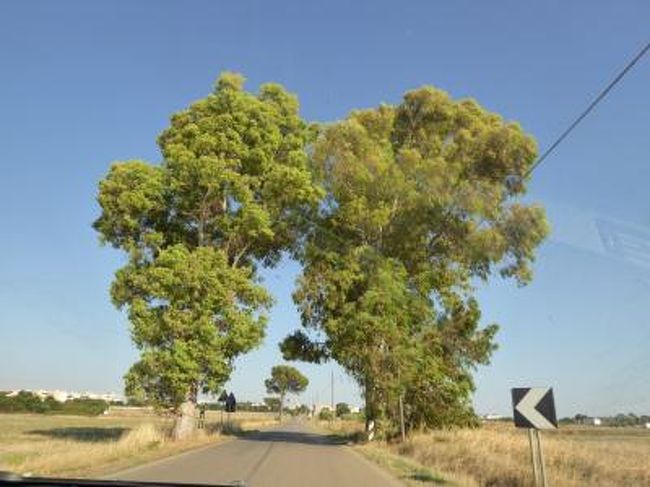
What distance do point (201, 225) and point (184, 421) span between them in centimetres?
919

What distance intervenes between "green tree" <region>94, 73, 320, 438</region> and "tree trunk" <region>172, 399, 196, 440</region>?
2.5 inches

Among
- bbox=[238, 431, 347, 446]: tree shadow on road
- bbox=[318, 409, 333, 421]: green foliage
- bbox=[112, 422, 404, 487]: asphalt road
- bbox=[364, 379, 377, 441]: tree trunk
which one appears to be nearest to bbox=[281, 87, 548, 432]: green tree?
bbox=[364, 379, 377, 441]: tree trunk

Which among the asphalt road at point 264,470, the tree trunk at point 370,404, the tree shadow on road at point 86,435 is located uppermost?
the tree trunk at point 370,404

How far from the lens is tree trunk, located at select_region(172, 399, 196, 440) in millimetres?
36375

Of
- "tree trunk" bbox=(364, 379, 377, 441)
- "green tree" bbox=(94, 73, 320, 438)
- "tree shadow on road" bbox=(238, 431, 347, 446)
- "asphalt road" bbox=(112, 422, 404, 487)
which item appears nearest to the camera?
"asphalt road" bbox=(112, 422, 404, 487)

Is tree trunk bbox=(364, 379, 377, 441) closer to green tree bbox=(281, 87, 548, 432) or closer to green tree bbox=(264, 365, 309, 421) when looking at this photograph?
green tree bbox=(281, 87, 548, 432)

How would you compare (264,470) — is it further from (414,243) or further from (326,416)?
(326,416)

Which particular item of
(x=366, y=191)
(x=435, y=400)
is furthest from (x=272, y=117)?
(x=435, y=400)

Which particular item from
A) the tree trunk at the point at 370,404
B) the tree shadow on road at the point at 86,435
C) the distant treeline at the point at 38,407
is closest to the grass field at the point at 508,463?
the tree trunk at the point at 370,404

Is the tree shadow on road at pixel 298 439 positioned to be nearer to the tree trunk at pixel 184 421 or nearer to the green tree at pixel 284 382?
the tree trunk at pixel 184 421

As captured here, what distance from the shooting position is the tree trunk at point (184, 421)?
36375 millimetres

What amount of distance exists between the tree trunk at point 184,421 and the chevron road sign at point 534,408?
24.3 m

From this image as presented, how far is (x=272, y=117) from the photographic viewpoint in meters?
38.5

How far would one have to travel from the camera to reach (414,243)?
4084 cm
